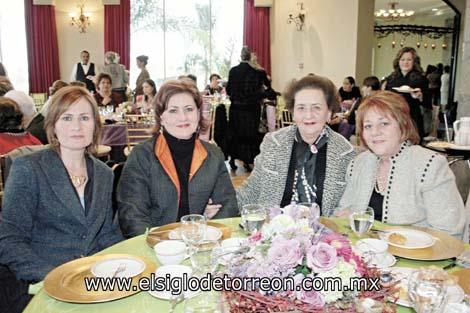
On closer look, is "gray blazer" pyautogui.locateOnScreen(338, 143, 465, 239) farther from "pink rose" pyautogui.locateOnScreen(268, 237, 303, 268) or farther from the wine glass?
"pink rose" pyautogui.locateOnScreen(268, 237, 303, 268)

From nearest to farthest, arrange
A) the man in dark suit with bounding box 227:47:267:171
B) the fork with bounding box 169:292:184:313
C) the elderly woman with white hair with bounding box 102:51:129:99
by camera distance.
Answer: the fork with bounding box 169:292:184:313 → the man in dark suit with bounding box 227:47:267:171 → the elderly woman with white hair with bounding box 102:51:129:99

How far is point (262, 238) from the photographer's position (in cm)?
109

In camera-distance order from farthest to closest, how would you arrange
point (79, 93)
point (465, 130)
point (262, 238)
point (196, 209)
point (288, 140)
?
point (465, 130) → point (288, 140) → point (196, 209) → point (79, 93) → point (262, 238)

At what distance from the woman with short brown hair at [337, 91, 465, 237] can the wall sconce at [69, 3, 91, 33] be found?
9.11 meters

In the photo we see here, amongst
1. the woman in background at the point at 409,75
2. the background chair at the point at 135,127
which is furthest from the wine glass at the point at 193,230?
the woman in background at the point at 409,75

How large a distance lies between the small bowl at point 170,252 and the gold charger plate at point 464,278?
844 millimetres

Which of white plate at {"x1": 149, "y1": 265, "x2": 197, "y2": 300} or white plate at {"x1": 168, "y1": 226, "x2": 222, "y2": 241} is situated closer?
white plate at {"x1": 149, "y1": 265, "x2": 197, "y2": 300}

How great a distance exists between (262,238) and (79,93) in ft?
4.39

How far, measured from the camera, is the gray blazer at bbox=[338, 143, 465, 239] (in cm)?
189

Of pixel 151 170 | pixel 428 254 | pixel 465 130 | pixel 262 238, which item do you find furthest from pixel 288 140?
pixel 465 130

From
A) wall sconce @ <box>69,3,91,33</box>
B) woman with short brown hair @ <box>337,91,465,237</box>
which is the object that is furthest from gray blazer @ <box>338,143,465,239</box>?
wall sconce @ <box>69,3,91,33</box>

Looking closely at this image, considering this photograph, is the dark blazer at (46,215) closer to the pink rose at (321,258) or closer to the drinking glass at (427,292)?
the pink rose at (321,258)

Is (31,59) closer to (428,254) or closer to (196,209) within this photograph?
(196,209)

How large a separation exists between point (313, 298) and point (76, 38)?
10.2 m
